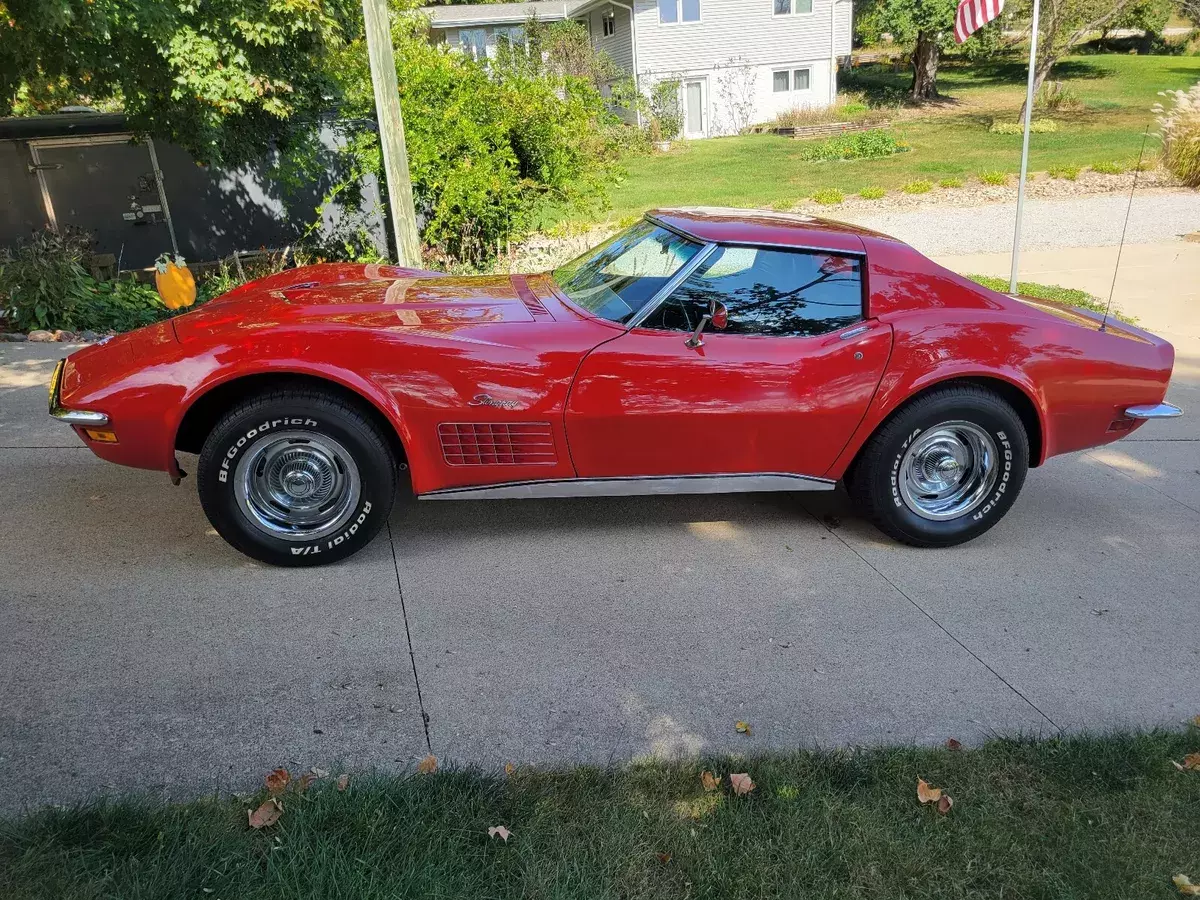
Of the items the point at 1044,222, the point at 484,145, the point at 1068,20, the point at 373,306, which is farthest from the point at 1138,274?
the point at 1068,20

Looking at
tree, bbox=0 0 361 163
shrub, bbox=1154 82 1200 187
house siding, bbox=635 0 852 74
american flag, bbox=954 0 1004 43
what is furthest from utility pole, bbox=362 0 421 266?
house siding, bbox=635 0 852 74

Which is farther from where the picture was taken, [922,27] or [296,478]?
[922,27]

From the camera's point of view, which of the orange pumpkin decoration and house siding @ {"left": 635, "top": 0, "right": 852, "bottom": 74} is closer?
the orange pumpkin decoration

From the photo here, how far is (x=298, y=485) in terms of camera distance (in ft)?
12.9

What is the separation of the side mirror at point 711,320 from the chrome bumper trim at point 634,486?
602 mm

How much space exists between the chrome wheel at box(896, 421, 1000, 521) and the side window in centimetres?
70

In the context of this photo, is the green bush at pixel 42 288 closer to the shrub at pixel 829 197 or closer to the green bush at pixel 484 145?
the green bush at pixel 484 145

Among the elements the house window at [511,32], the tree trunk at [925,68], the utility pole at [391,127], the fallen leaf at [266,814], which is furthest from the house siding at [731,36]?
the fallen leaf at [266,814]

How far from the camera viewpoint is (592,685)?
10.9 feet

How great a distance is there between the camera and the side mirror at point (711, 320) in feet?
13.0

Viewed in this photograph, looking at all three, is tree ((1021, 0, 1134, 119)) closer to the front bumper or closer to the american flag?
the american flag

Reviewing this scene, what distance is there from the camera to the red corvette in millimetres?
3830

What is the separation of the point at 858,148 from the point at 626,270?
832 inches

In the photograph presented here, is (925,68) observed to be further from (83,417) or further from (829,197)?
(83,417)
